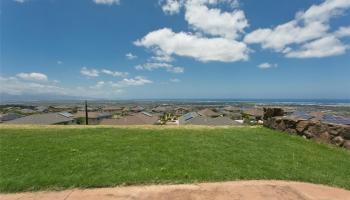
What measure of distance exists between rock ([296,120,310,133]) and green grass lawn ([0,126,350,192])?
26.5 inches

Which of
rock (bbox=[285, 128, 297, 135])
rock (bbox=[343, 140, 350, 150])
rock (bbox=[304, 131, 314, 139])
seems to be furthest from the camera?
rock (bbox=[285, 128, 297, 135])

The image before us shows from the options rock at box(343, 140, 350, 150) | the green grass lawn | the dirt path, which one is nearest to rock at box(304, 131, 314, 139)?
the green grass lawn

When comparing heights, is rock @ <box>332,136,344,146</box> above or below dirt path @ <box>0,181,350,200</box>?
above

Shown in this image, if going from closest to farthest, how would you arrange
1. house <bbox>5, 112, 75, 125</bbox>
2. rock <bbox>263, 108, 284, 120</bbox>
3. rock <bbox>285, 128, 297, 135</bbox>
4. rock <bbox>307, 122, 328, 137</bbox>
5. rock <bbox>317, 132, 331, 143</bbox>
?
rock <bbox>317, 132, 331, 143</bbox> < rock <bbox>307, 122, 328, 137</bbox> < rock <bbox>285, 128, 297, 135</bbox> < rock <bbox>263, 108, 284, 120</bbox> < house <bbox>5, 112, 75, 125</bbox>

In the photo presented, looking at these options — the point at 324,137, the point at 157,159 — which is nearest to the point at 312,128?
the point at 324,137

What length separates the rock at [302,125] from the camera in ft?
28.9

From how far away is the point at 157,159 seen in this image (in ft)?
19.1

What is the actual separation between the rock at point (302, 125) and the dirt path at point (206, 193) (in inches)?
176

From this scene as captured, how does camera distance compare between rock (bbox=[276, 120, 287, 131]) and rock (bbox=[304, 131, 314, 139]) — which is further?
rock (bbox=[276, 120, 287, 131])

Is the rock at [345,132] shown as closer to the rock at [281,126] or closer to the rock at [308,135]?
the rock at [308,135]

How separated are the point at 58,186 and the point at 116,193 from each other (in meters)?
1.00

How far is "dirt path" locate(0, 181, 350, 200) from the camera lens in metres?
4.10

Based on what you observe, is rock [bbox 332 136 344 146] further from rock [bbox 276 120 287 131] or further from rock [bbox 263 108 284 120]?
rock [bbox 263 108 284 120]

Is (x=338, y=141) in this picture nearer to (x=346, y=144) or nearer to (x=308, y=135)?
(x=346, y=144)
